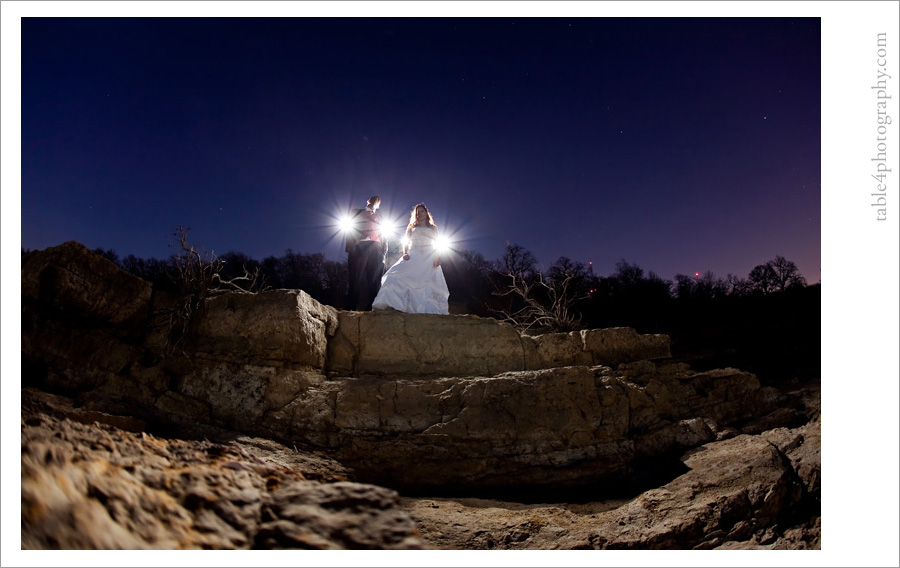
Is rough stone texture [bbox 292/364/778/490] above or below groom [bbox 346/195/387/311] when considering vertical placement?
below

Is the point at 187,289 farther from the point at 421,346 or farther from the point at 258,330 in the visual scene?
the point at 421,346

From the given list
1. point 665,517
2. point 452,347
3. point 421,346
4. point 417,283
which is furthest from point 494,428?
point 417,283

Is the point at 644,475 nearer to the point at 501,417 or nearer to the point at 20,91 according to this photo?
the point at 501,417

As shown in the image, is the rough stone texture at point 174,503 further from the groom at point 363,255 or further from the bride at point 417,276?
the groom at point 363,255

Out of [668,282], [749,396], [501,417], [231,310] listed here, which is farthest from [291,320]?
[668,282]

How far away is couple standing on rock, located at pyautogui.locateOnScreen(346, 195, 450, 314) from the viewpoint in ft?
22.1

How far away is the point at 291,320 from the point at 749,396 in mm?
6449

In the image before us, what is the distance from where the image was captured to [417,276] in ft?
22.6

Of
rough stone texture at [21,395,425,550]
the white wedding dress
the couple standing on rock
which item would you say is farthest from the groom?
rough stone texture at [21,395,425,550]

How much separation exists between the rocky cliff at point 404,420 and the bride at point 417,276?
1087 mm

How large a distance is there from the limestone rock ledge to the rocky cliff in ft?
0.06

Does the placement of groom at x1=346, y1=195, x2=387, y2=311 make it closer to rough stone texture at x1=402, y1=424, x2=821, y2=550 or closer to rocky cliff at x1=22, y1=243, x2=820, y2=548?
rocky cliff at x1=22, y1=243, x2=820, y2=548

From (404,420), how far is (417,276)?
2.99m

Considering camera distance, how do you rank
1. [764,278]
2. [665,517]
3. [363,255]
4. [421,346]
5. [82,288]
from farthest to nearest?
[764,278]
[363,255]
[421,346]
[82,288]
[665,517]
